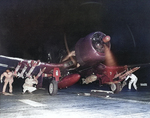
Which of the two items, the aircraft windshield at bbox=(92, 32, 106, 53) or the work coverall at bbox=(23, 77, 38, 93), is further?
the work coverall at bbox=(23, 77, 38, 93)

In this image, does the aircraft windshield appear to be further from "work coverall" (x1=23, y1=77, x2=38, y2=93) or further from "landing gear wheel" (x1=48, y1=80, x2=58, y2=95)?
"work coverall" (x1=23, y1=77, x2=38, y2=93)

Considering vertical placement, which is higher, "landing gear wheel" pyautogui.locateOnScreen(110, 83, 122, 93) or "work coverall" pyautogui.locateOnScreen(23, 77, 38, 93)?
"work coverall" pyautogui.locateOnScreen(23, 77, 38, 93)

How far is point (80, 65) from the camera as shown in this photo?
33.1 ft

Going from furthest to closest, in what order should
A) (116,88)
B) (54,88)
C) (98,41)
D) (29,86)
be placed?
(116,88), (29,86), (54,88), (98,41)

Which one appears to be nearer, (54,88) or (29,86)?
(54,88)

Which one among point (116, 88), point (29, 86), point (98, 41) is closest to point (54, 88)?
point (29, 86)

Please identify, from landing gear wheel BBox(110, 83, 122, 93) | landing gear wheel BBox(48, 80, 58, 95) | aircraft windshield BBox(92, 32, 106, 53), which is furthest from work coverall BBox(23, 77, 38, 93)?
landing gear wheel BBox(110, 83, 122, 93)

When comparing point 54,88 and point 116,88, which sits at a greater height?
point 54,88

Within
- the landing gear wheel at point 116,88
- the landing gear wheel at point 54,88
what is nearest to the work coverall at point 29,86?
the landing gear wheel at point 54,88

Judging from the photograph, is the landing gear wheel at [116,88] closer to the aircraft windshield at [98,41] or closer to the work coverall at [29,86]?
the aircraft windshield at [98,41]

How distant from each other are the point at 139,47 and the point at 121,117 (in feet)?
94.8

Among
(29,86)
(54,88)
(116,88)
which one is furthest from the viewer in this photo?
(116,88)

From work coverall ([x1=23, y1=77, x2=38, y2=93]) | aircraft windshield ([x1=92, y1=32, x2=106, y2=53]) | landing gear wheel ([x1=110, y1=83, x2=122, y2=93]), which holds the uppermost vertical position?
aircraft windshield ([x1=92, y1=32, x2=106, y2=53])

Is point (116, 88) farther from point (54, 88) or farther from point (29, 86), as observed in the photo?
point (29, 86)
